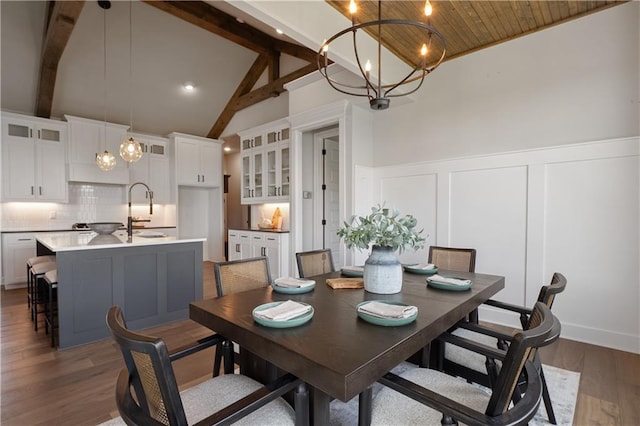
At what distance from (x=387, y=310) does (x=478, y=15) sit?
288 cm

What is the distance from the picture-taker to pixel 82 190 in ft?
19.7

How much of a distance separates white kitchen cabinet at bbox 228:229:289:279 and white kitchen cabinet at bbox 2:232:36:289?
10.3ft

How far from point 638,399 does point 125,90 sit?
7.59m

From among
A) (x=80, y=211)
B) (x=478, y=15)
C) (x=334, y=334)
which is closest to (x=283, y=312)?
(x=334, y=334)

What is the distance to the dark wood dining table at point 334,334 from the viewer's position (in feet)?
3.18

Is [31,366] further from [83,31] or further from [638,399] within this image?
[83,31]

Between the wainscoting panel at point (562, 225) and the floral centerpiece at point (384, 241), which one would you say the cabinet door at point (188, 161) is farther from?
the floral centerpiece at point (384, 241)

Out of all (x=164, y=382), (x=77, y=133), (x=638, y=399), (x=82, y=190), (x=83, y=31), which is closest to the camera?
(x=164, y=382)

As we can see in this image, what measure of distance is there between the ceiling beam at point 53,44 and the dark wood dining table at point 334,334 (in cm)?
405

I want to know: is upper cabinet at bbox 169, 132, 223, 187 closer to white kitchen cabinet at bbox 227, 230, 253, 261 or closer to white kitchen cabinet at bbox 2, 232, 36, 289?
white kitchen cabinet at bbox 227, 230, 253, 261

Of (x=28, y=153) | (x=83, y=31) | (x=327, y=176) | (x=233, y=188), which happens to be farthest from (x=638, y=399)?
(x=233, y=188)

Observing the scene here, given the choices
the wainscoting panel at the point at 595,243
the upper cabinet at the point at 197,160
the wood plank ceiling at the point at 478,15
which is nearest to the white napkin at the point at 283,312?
the wood plank ceiling at the point at 478,15

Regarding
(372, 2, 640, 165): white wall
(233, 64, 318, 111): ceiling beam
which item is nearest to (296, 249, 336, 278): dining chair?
(372, 2, 640, 165): white wall

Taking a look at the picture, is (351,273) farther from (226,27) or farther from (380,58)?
(226,27)
